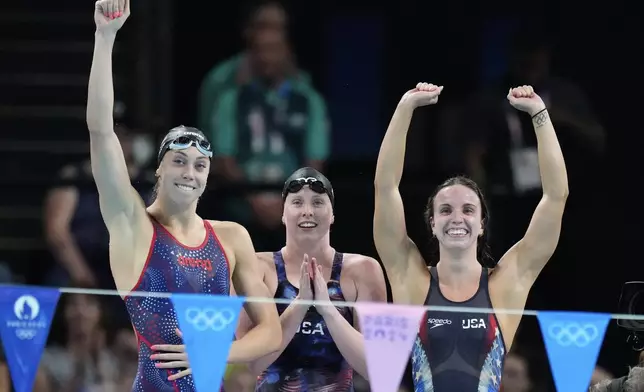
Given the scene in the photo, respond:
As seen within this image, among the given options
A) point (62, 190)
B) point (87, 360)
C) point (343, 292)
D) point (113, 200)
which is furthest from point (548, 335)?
point (62, 190)

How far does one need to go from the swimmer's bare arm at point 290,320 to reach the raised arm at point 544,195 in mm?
888

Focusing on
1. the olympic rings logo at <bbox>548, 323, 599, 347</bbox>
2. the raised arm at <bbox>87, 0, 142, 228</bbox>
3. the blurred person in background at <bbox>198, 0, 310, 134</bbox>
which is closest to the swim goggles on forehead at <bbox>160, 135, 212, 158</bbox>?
the raised arm at <bbox>87, 0, 142, 228</bbox>

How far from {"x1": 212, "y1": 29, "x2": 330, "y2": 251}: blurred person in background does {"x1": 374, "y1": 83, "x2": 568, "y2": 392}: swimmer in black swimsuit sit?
2143 mm

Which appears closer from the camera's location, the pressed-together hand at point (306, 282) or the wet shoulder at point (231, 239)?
the pressed-together hand at point (306, 282)

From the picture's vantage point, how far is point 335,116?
7.77 metres

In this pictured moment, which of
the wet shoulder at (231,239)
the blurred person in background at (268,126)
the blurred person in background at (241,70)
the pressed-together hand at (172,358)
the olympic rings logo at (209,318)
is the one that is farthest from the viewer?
the blurred person in background at (241,70)

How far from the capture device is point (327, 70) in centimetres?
783

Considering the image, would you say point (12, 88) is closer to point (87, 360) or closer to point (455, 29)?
point (87, 360)

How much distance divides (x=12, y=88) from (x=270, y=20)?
69.6 inches

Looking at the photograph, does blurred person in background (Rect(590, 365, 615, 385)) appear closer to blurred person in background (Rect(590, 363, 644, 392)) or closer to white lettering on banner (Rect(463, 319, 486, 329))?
blurred person in background (Rect(590, 363, 644, 392))

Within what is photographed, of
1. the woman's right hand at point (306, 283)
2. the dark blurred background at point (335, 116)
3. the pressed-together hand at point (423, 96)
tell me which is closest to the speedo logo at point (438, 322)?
the woman's right hand at point (306, 283)

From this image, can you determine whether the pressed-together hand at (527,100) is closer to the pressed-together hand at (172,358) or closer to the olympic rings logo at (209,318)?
the olympic rings logo at (209,318)

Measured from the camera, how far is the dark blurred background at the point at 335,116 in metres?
6.99

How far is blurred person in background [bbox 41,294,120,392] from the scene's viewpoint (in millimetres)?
6582
